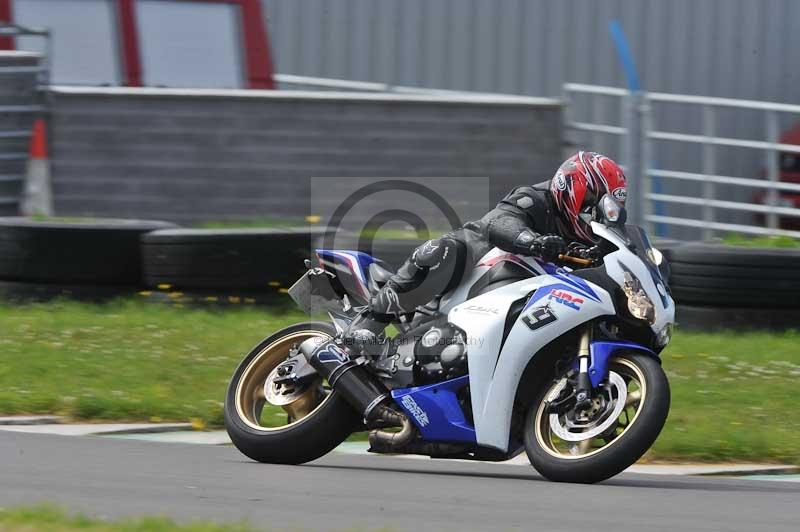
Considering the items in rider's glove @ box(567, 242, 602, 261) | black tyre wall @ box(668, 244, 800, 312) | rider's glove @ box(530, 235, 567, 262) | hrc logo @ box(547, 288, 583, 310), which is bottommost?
black tyre wall @ box(668, 244, 800, 312)

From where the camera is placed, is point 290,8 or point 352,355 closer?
point 352,355

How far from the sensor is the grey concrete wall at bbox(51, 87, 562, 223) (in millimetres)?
14102

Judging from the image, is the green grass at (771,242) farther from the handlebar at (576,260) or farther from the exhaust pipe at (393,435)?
the exhaust pipe at (393,435)

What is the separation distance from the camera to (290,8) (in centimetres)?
1916

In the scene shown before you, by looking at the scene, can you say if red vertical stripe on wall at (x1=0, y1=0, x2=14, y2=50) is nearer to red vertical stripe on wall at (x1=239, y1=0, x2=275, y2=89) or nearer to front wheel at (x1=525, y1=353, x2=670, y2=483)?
red vertical stripe on wall at (x1=239, y1=0, x2=275, y2=89)

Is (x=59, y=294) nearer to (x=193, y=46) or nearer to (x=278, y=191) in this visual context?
(x=278, y=191)

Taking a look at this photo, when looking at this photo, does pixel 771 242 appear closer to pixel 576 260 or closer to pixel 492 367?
pixel 576 260

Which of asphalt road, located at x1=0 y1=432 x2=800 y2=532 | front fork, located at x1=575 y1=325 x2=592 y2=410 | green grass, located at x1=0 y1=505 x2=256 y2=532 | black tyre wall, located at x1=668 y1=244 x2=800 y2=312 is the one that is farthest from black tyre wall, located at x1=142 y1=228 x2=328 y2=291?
green grass, located at x1=0 y1=505 x2=256 y2=532

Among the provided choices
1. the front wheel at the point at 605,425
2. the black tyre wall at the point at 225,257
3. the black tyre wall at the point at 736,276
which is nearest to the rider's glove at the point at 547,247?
the front wheel at the point at 605,425

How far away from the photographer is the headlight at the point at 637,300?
5973mm

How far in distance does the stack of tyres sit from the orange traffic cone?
641cm

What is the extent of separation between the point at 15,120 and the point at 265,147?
2.40 m

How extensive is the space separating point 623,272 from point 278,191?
28.1 feet

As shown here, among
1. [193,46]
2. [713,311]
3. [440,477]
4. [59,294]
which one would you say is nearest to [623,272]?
[440,477]
